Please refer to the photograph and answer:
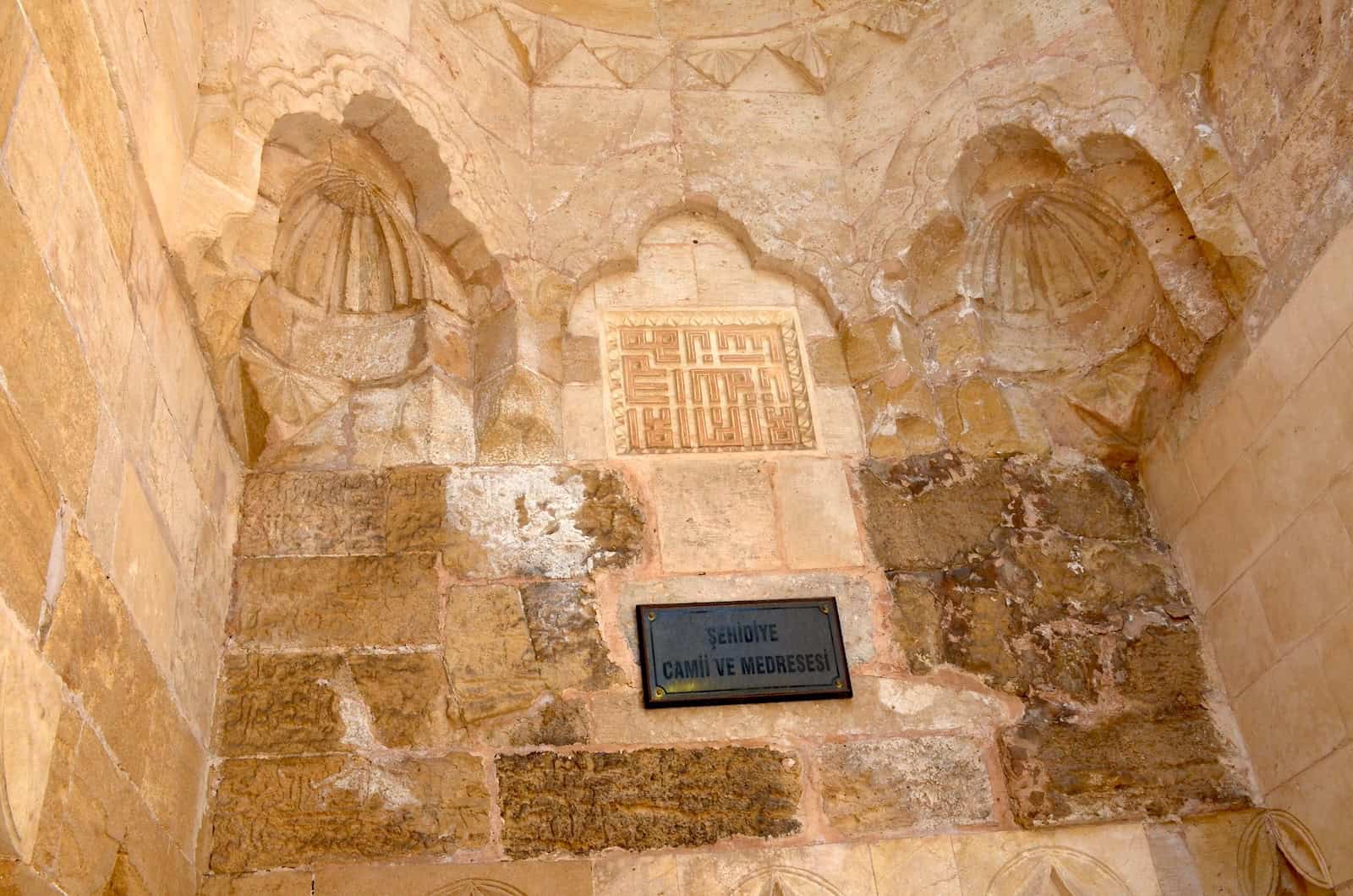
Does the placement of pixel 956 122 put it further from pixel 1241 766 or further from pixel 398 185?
pixel 1241 766

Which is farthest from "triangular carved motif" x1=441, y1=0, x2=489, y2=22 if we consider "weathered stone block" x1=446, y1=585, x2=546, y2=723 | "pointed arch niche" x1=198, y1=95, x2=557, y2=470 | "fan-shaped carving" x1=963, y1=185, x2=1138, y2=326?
"weathered stone block" x1=446, y1=585, x2=546, y2=723

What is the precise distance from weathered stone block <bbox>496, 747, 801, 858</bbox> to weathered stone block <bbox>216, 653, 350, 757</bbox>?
49cm

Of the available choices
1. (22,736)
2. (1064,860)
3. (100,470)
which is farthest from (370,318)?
(1064,860)

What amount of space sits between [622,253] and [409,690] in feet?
5.50

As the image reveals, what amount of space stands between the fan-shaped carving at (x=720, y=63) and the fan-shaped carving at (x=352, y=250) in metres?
1.39

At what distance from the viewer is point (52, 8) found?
2.21 m

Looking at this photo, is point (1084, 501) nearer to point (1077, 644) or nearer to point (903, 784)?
point (1077, 644)

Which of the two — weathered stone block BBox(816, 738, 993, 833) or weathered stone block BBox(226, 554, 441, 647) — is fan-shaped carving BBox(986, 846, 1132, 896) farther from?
weathered stone block BBox(226, 554, 441, 647)

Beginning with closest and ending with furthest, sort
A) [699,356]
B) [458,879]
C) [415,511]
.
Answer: [458,879]
[415,511]
[699,356]

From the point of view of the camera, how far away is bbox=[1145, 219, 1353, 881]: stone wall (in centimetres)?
313

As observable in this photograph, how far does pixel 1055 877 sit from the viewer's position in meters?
3.32

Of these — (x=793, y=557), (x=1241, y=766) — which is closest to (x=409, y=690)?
(x=793, y=557)

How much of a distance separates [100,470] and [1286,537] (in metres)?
2.97

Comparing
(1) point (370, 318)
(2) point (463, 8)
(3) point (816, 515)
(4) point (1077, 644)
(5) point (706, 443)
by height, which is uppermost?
(2) point (463, 8)
